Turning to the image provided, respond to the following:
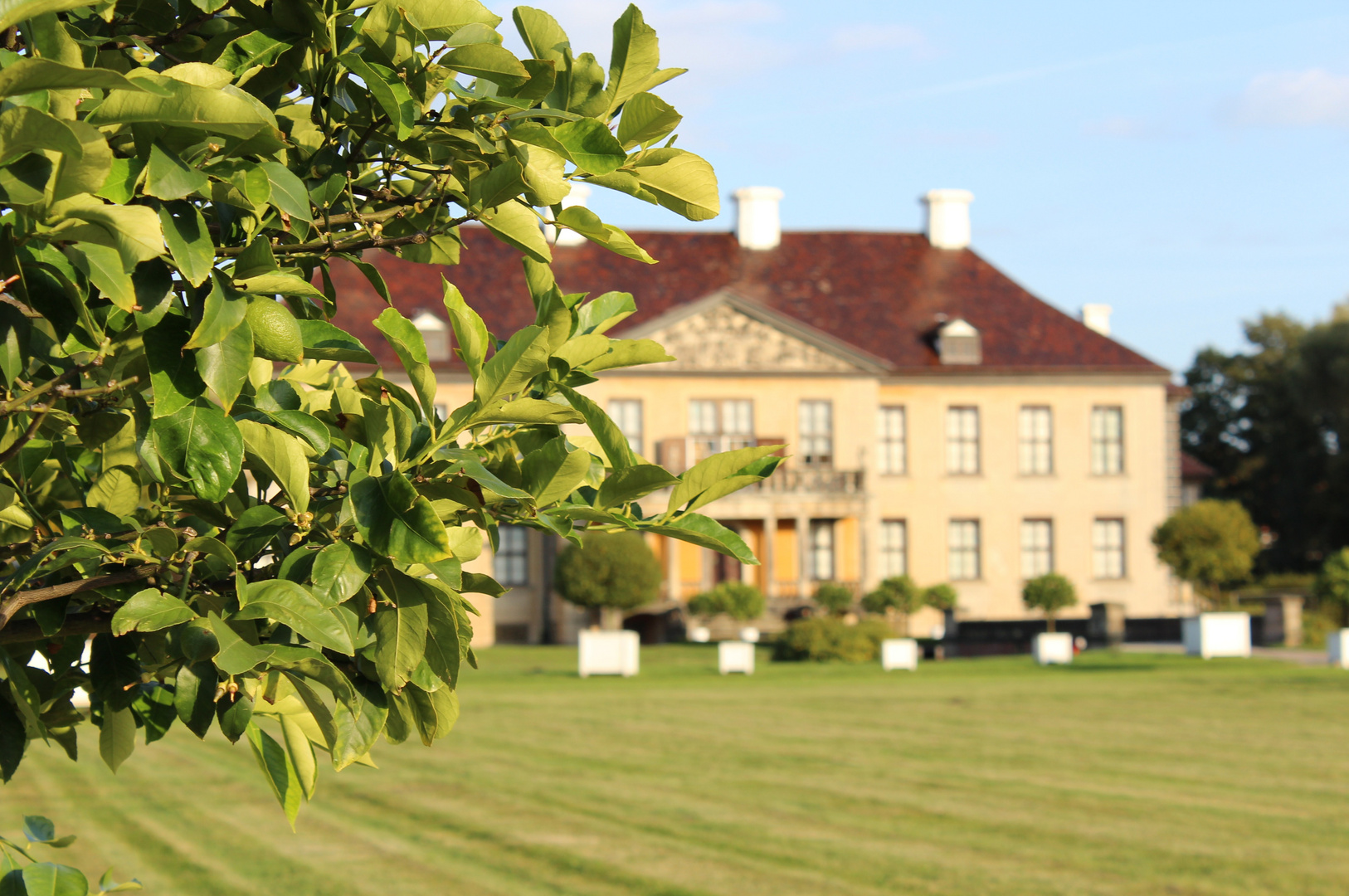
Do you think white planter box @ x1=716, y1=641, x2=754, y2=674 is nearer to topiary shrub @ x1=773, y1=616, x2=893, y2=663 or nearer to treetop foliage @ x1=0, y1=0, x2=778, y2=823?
topiary shrub @ x1=773, y1=616, x2=893, y2=663

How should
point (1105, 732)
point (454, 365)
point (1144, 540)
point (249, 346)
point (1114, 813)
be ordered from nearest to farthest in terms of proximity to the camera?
point (249, 346)
point (1114, 813)
point (1105, 732)
point (454, 365)
point (1144, 540)

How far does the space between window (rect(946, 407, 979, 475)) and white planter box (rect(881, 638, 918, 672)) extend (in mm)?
19501

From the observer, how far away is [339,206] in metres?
2.57

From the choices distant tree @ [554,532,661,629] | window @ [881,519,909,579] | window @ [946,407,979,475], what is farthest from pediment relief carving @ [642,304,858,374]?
distant tree @ [554,532,661,629]

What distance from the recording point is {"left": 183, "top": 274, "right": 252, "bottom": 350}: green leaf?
1870 millimetres

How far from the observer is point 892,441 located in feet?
159

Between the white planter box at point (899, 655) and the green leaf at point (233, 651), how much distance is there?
28355mm

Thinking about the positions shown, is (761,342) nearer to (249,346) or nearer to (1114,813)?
(1114,813)

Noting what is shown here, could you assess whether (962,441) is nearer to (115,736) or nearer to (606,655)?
(606,655)

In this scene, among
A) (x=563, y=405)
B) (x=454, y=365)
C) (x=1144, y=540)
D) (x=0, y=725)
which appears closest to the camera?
(x=563, y=405)

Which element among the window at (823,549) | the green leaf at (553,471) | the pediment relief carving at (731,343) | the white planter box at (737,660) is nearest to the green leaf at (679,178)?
the green leaf at (553,471)

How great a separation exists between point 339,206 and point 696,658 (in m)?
32.2

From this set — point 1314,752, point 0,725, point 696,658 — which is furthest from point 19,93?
point 696,658

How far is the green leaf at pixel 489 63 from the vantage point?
6.74 ft
